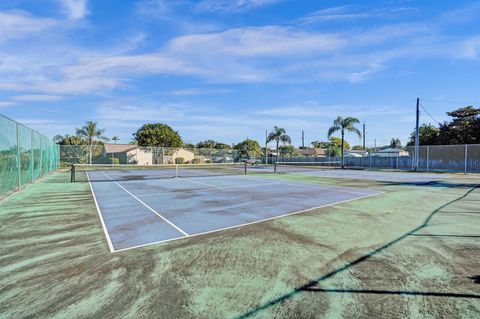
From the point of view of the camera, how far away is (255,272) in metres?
3.91

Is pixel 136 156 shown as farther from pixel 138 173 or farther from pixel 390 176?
pixel 390 176

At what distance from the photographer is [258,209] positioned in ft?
27.4

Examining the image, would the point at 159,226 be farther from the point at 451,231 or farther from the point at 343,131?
the point at 343,131

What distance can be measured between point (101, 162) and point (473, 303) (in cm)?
4501

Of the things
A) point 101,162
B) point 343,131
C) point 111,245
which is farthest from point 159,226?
point 101,162

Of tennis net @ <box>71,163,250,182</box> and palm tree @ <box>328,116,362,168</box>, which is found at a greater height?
palm tree @ <box>328,116,362,168</box>

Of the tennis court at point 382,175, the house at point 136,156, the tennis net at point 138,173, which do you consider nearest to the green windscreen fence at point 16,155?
the tennis net at point 138,173

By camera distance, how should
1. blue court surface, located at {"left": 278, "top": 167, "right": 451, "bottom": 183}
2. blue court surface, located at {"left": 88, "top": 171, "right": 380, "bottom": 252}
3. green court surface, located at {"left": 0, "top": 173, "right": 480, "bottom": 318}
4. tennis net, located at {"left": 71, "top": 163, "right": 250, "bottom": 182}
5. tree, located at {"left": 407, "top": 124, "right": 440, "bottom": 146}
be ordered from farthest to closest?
tree, located at {"left": 407, "top": 124, "right": 440, "bottom": 146} < tennis net, located at {"left": 71, "top": 163, "right": 250, "bottom": 182} < blue court surface, located at {"left": 278, "top": 167, "right": 451, "bottom": 183} < blue court surface, located at {"left": 88, "top": 171, "right": 380, "bottom": 252} < green court surface, located at {"left": 0, "top": 173, "right": 480, "bottom": 318}

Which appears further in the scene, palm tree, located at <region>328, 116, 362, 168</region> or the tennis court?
palm tree, located at <region>328, 116, 362, 168</region>

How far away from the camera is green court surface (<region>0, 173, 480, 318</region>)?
3008 millimetres

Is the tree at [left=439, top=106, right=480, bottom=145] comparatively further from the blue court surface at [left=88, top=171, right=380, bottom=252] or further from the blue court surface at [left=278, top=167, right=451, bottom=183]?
the blue court surface at [left=88, top=171, right=380, bottom=252]

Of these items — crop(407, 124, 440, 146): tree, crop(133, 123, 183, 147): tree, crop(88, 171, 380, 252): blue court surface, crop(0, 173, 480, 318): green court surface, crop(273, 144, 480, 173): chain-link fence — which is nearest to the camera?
crop(0, 173, 480, 318): green court surface

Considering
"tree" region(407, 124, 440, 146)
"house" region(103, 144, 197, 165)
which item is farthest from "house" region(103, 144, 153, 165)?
"tree" region(407, 124, 440, 146)

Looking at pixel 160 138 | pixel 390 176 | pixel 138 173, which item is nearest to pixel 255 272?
pixel 390 176
